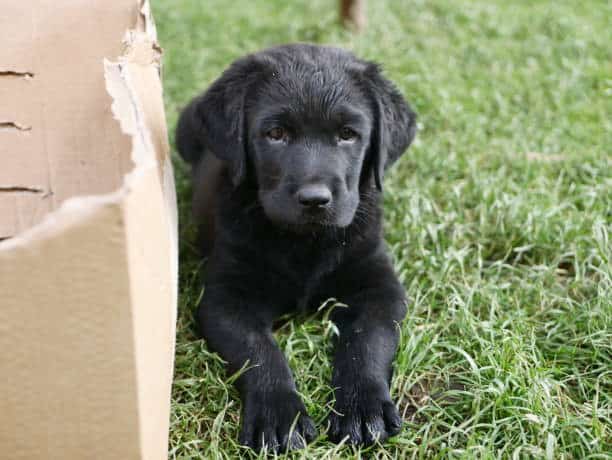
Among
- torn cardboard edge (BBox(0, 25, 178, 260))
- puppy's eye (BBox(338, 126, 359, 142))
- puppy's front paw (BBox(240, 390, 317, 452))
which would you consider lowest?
puppy's front paw (BBox(240, 390, 317, 452))

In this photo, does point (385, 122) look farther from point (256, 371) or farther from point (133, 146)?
point (133, 146)

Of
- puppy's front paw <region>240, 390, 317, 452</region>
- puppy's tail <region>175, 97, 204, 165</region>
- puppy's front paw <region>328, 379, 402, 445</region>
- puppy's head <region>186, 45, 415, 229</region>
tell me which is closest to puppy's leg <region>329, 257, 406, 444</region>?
puppy's front paw <region>328, 379, 402, 445</region>

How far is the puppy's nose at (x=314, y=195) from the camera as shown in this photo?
2537 mm

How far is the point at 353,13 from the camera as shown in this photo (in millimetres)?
5551

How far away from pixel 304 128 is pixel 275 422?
1.08 m

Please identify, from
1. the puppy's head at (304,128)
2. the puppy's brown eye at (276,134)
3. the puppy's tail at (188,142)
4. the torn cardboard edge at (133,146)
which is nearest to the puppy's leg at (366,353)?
the puppy's head at (304,128)

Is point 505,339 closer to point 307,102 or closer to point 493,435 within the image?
point 493,435

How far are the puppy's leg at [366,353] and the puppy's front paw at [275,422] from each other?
122 mm

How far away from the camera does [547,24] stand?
18.4ft

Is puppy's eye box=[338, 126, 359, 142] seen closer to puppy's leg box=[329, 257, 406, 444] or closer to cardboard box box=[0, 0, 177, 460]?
puppy's leg box=[329, 257, 406, 444]

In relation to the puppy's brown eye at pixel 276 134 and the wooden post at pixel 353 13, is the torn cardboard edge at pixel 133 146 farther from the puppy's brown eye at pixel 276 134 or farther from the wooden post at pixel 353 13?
the wooden post at pixel 353 13

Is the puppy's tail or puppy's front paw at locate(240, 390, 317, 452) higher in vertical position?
the puppy's tail

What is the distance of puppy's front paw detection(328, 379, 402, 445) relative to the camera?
7.53 feet

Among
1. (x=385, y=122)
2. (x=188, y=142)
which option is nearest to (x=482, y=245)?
(x=385, y=122)
